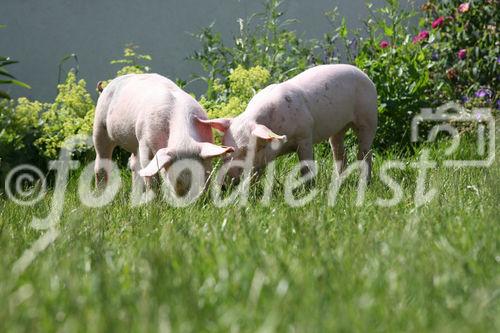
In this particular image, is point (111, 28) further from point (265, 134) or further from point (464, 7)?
point (265, 134)

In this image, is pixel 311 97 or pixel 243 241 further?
pixel 311 97

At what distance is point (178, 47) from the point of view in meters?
8.88

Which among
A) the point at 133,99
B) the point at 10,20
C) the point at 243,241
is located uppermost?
the point at 10,20

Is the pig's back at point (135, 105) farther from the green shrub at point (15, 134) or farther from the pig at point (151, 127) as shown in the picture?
the green shrub at point (15, 134)

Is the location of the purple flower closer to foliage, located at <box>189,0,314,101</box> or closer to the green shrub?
foliage, located at <box>189,0,314,101</box>

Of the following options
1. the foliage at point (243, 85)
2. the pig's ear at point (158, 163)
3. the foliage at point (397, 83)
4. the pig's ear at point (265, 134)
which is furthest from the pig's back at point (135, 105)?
the foliage at point (397, 83)

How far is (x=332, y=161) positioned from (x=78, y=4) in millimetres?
3902

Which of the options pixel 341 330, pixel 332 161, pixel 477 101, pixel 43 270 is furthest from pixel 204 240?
pixel 477 101

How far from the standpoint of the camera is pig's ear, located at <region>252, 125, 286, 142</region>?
15.0 ft

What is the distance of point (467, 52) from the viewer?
718 cm

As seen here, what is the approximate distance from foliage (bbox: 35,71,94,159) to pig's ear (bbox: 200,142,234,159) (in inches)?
91.7

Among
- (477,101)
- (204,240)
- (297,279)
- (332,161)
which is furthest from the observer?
(477,101)

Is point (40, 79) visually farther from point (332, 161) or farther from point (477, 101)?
point (477, 101)

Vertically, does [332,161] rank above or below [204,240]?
below
